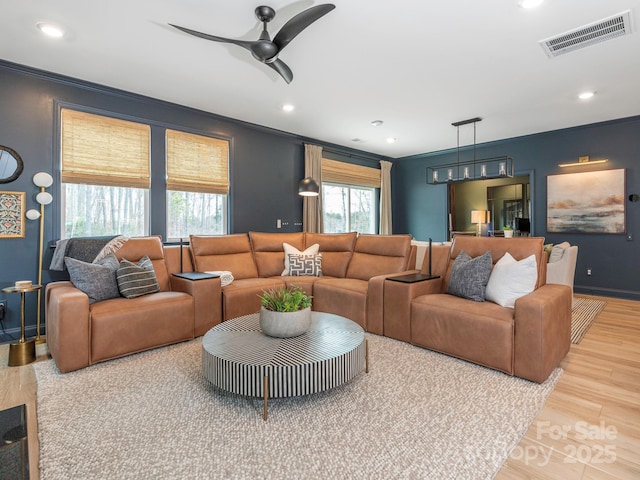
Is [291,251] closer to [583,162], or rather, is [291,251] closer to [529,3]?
[529,3]

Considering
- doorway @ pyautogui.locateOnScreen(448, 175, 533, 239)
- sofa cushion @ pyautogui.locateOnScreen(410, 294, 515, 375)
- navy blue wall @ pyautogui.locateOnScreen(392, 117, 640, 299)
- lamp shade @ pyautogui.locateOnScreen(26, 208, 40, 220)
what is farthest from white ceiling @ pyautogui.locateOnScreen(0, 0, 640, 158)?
doorway @ pyautogui.locateOnScreen(448, 175, 533, 239)

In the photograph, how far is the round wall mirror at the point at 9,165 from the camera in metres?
3.11

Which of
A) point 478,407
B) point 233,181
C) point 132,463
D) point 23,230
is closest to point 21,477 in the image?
point 132,463

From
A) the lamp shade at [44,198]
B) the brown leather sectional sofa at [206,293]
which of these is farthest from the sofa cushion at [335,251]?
the lamp shade at [44,198]

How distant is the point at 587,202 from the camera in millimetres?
5223

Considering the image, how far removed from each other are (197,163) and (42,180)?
67.5 inches

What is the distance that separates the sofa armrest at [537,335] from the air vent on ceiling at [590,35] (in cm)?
207

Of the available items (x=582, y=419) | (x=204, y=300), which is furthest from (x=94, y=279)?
(x=582, y=419)

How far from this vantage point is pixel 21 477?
2.90ft

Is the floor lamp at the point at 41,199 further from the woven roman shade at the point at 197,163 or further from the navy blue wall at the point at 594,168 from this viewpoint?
the navy blue wall at the point at 594,168

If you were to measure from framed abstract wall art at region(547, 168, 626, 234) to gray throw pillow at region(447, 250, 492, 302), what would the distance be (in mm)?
3599

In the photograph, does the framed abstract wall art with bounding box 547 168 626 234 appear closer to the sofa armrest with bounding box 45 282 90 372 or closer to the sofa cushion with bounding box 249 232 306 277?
the sofa cushion with bounding box 249 232 306 277

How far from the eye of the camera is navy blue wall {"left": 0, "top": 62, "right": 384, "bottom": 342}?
3188mm

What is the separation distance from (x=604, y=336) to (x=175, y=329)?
13.4ft
